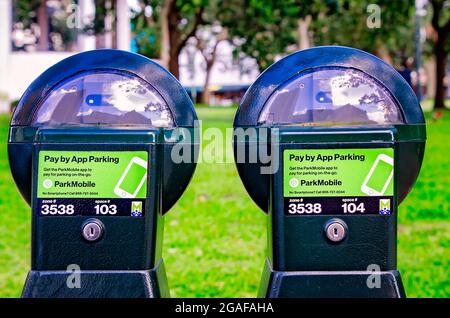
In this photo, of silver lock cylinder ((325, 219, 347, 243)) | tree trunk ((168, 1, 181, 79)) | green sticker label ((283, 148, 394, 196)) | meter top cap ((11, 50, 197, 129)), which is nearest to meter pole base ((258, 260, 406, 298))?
silver lock cylinder ((325, 219, 347, 243))

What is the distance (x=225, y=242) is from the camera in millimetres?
4617

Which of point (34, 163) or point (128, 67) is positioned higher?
point (128, 67)

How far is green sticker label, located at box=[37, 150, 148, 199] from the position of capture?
190cm

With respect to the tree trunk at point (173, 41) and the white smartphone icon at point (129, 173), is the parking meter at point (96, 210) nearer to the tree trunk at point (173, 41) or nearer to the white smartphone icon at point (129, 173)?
the white smartphone icon at point (129, 173)

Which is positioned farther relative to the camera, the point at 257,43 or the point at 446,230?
the point at 257,43

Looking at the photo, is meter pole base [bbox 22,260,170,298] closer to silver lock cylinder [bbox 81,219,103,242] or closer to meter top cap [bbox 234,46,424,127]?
silver lock cylinder [bbox 81,219,103,242]

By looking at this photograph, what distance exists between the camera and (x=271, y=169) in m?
1.96

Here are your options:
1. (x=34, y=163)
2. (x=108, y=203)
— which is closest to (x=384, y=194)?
(x=108, y=203)

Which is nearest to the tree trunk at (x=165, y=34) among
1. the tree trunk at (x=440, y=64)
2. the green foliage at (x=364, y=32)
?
the green foliage at (x=364, y=32)

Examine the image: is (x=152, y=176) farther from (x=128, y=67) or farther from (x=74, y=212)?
(x=128, y=67)

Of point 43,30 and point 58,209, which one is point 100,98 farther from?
point 43,30

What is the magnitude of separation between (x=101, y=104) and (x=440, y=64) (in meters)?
22.3

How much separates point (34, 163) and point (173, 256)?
2505mm

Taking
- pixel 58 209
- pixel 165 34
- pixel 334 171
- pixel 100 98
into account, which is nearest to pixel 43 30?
pixel 165 34
